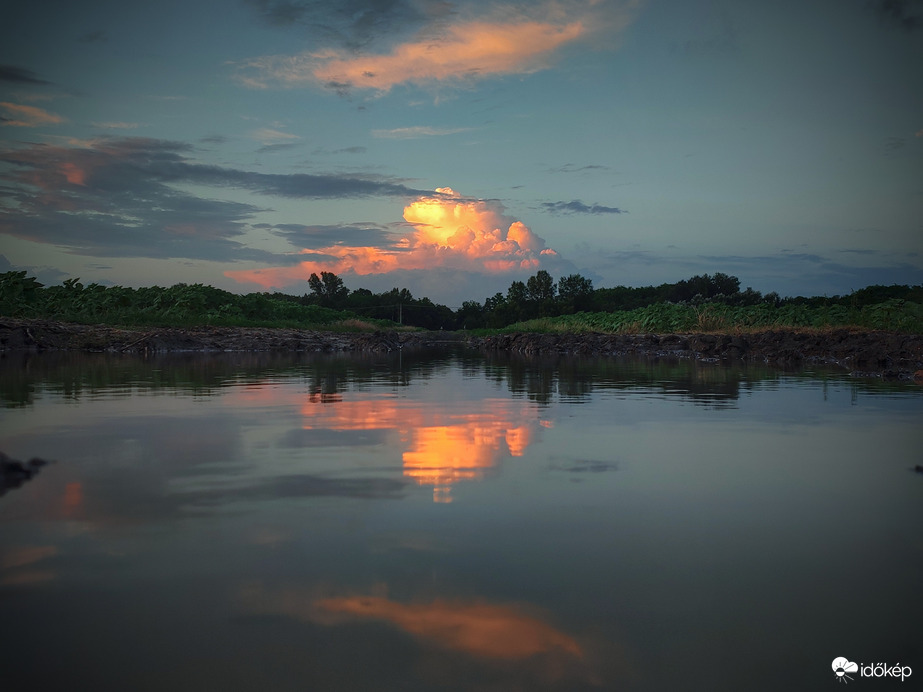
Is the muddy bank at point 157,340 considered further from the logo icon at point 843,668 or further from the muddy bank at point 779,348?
the logo icon at point 843,668

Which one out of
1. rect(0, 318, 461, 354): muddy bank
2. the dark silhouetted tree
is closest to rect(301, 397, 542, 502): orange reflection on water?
rect(0, 318, 461, 354): muddy bank

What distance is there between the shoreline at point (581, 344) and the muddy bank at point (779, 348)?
0.8 inches

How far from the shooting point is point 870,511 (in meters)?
4.18

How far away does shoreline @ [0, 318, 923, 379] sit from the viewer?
1703 cm

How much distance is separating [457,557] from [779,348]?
20.4 meters

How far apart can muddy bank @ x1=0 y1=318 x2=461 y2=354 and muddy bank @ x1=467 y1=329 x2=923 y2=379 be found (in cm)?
1002

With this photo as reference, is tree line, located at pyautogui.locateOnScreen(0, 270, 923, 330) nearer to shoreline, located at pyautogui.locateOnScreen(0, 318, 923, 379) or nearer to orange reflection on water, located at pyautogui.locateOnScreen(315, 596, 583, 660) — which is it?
shoreline, located at pyautogui.locateOnScreen(0, 318, 923, 379)

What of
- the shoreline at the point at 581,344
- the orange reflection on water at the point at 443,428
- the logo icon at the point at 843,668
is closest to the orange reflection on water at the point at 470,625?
the logo icon at the point at 843,668

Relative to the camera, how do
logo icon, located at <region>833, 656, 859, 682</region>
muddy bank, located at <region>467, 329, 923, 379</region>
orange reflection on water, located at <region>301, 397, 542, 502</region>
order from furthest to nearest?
muddy bank, located at <region>467, 329, 923, 379</region> → orange reflection on water, located at <region>301, 397, 542, 502</region> → logo icon, located at <region>833, 656, 859, 682</region>

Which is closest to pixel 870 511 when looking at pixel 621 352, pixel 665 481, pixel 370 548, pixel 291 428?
pixel 665 481

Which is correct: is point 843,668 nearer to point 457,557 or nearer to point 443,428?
point 457,557

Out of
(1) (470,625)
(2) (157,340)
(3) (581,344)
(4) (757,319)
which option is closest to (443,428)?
(1) (470,625)

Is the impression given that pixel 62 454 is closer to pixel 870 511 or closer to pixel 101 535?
pixel 101 535

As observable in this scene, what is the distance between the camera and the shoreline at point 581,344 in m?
17.0
